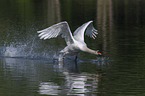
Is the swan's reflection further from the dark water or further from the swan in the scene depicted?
the swan

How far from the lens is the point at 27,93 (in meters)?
15.6

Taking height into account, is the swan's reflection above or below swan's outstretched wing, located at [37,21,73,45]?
below

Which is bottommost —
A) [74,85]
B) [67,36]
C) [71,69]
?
[74,85]

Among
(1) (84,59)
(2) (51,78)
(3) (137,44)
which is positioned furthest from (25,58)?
(3) (137,44)

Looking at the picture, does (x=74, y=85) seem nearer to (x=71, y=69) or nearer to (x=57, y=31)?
(x=71, y=69)

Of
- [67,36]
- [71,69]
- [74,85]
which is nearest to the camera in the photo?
[74,85]

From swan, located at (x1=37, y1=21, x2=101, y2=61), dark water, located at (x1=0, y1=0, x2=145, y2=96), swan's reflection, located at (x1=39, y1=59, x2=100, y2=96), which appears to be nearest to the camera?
swan's reflection, located at (x1=39, y1=59, x2=100, y2=96)

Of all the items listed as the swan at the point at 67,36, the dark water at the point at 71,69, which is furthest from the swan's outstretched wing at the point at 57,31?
the dark water at the point at 71,69

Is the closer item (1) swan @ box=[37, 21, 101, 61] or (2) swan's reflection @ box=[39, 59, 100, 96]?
(2) swan's reflection @ box=[39, 59, 100, 96]

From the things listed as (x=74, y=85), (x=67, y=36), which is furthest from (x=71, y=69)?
(x=74, y=85)

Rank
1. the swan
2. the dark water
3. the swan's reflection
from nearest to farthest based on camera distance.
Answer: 1. the swan's reflection
2. the dark water
3. the swan

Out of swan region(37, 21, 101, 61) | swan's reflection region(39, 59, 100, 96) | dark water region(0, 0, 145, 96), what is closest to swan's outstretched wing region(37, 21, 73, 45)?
swan region(37, 21, 101, 61)

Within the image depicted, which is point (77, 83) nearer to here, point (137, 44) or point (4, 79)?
point (4, 79)

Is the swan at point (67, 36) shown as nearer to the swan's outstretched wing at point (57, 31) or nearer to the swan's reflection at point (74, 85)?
the swan's outstretched wing at point (57, 31)
